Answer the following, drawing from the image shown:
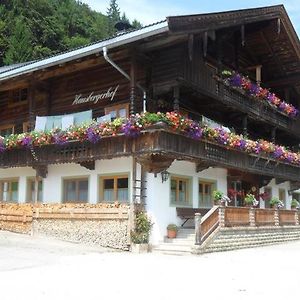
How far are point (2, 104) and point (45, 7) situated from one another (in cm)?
5140

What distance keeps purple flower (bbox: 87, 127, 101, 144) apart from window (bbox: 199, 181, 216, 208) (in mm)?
5485

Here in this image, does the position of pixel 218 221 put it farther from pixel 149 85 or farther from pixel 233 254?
pixel 149 85

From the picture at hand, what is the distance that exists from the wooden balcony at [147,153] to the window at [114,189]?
884 mm

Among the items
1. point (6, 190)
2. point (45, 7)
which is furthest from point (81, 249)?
point (45, 7)

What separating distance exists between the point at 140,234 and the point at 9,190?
8.93m

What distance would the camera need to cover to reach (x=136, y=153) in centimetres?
1728

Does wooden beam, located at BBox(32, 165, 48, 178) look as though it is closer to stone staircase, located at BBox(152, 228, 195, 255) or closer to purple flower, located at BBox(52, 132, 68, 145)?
purple flower, located at BBox(52, 132, 68, 145)

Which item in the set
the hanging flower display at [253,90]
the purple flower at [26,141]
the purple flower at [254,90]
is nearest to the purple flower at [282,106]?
the hanging flower display at [253,90]

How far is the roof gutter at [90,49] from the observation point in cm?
1680

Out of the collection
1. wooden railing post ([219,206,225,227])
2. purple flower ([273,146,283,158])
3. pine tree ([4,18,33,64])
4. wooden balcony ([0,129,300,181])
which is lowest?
wooden railing post ([219,206,225,227])

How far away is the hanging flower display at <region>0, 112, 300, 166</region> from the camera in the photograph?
1702 cm

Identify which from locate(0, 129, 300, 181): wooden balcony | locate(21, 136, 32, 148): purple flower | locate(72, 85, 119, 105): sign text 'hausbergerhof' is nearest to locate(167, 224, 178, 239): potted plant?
locate(0, 129, 300, 181): wooden balcony

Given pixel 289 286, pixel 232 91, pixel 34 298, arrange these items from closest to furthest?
pixel 34 298
pixel 289 286
pixel 232 91

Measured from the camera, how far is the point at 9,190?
24.0 metres
